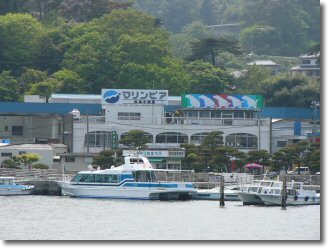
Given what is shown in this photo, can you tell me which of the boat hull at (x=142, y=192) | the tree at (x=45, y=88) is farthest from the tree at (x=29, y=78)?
the boat hull at (x=142, y=192)

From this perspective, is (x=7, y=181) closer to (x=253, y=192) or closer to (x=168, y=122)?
(x=253, y=192)

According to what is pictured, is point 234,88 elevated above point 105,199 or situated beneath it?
elevated above

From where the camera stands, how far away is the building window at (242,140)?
98.0 m

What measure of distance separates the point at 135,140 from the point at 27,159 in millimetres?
7805

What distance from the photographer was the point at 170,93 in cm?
12394

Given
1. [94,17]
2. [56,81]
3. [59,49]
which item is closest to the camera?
[56,81]

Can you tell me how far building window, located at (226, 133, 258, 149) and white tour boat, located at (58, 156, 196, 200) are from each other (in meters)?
22.6

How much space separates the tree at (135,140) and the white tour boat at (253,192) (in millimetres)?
19842

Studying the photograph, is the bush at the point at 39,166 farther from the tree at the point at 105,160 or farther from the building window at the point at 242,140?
the building window at the point at 242,140

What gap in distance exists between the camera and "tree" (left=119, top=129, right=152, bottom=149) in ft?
299

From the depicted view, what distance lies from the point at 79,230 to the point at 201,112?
48.4 meters

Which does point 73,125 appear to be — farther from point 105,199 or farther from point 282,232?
point 282,232

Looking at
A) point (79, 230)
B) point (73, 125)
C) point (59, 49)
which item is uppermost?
point (59, 49)

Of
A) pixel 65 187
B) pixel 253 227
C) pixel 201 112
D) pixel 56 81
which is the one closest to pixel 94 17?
pixel 56 81
